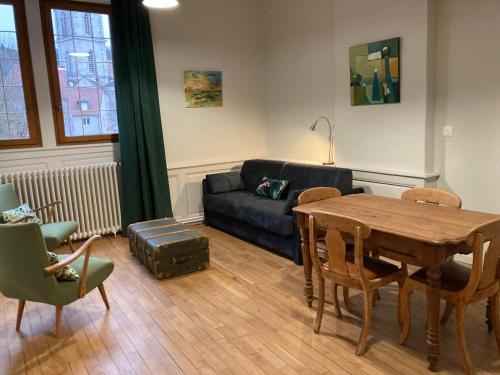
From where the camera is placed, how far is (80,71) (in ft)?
16.2

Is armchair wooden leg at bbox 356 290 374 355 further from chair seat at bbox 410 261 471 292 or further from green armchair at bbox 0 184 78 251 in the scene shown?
green armchair at bbox 0 184 78 251

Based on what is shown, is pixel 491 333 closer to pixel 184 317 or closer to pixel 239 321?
pixel 239 321

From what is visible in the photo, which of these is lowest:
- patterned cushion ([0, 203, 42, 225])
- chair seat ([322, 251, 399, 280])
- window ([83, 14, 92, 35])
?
chair seat ([322, 251, 399, 280])

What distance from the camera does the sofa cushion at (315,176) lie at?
14.4 feet

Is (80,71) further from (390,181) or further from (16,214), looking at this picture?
(390,181)

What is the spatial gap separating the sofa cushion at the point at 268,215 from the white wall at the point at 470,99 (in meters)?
1.58

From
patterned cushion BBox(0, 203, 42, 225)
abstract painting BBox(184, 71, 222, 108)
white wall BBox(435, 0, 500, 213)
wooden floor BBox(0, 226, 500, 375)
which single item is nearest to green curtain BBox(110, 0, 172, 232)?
abstract painting BBox(184, 71, 222, 108)

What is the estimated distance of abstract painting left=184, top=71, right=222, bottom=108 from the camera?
552 cm

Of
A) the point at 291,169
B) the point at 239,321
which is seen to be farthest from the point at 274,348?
the point at 291,169

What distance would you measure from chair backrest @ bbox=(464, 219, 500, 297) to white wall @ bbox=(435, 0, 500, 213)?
5.21 ft

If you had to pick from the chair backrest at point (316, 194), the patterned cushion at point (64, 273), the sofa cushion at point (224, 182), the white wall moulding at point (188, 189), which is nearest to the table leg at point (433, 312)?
the chair backrest at point (316, 194)

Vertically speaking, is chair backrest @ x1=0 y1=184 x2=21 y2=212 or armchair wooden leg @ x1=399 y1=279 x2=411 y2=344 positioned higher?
chair backrest @ x1=0 y1=184 x2=21 y2=212

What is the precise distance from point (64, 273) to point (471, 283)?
2.51m

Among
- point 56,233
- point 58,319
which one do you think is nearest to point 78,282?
point 58,319
